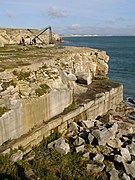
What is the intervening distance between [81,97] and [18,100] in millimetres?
7440

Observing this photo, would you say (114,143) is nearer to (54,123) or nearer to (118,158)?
(118,158)

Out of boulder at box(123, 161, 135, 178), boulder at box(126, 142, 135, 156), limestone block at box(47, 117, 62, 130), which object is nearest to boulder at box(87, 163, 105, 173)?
boulder at box(123, 161, 135, 178)

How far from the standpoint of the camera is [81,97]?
21.8 metres

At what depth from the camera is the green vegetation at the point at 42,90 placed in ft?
55.5

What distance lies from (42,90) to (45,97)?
23.0 inches

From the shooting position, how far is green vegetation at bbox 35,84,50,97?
666 inches

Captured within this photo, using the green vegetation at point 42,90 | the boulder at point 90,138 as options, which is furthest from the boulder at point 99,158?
the green vegetation at point 42,90

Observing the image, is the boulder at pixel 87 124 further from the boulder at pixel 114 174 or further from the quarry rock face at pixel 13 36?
the quarry rock face at pixel 13 36

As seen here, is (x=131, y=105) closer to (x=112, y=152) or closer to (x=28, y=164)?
(x=112, y=152)

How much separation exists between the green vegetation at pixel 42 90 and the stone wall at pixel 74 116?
5.34ft

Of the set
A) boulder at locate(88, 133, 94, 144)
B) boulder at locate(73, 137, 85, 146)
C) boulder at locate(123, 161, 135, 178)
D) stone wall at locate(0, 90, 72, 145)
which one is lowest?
boulder at locate(123, 161, 135, 178)

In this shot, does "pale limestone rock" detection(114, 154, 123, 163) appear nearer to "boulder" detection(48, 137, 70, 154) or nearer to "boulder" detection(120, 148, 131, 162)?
"boulder" detection(120, 148, 131, 162)

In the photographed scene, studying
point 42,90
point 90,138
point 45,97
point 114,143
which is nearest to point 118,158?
point 114,143

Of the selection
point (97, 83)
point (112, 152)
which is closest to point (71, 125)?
point (112, 152)
